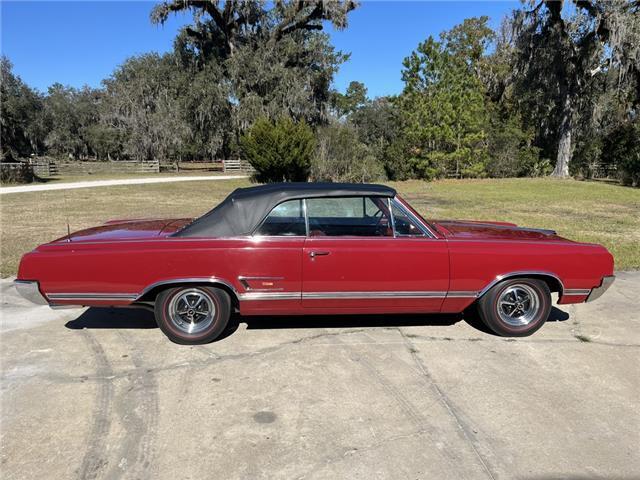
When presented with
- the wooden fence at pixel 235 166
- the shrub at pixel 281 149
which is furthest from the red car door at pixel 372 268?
the wooden fence at pixel 235 166

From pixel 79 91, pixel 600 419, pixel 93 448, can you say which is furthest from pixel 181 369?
pixel 79 91

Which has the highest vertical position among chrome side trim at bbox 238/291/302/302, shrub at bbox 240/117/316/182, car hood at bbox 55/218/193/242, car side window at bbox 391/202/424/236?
shrub at bbox 240/117/316/182

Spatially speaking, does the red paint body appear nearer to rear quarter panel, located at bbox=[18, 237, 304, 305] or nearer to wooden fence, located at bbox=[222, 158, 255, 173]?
rear quarter panel, located at bbox=[18, 237, 304, 305]

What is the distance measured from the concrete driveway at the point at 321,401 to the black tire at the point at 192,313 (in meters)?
0.12

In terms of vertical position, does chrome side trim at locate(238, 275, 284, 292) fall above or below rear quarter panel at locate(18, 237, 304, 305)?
below

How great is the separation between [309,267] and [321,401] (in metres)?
1.13

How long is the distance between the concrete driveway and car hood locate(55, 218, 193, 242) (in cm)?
90

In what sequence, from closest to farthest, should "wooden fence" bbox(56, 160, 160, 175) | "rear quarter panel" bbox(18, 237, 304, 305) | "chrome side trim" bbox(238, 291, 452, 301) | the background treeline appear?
"rear quarter panel" bbox(18, 237, 304, 305) → "chrome side trim" bbox(238, 291, 452, 301) → the background treeline → "wooden fence" bbox(56, 160, 160, 175)

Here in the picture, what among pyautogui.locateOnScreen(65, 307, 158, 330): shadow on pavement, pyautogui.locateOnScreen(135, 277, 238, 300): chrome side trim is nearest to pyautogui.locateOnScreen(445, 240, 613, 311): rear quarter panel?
pyautogui.locateOnScreen(135, 277, 238, 300): chrome side trim

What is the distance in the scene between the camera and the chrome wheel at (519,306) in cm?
424

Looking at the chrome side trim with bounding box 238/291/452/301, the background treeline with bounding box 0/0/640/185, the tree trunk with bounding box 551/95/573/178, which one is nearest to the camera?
the chrome side trim with bounding box 238/291/452/301

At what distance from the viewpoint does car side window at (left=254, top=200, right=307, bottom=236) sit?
3.98m

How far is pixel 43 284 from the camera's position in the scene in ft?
12.7

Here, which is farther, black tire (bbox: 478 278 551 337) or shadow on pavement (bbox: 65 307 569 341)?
shadow on pavement (bbox: 65 307 569 341)
